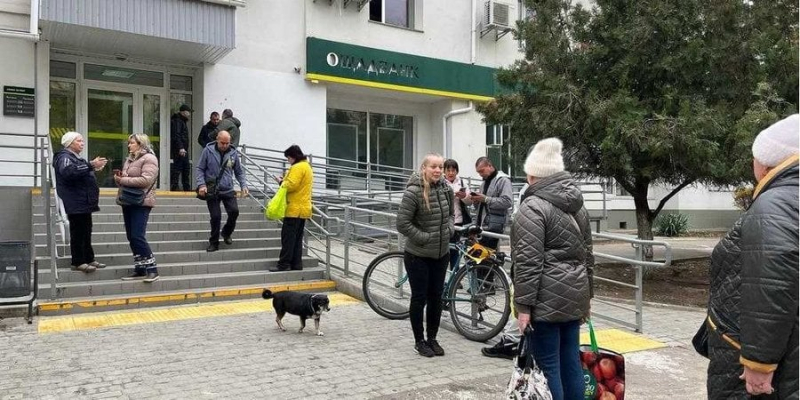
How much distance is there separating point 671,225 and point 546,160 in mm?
18246

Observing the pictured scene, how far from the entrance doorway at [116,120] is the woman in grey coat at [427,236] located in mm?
9104

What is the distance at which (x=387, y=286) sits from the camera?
7.03 metres

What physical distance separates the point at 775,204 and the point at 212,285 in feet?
22.2

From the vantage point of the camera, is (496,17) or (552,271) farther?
(496,17)

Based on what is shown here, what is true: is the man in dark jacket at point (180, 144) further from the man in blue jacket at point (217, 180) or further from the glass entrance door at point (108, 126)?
the man in blue jacket at point (217, 180)

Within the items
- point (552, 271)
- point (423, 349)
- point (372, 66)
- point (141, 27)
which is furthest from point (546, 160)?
point (372, 66)

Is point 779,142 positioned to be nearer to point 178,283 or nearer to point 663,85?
point 178,283

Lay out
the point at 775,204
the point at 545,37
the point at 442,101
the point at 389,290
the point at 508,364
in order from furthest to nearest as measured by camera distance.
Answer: the point at 442,101 → the point at 545,37 → the point at 389,290 → the point at 508,364 → the point at 775,204

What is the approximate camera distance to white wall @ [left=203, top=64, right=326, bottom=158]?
41.8ft

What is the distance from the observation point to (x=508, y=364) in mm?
5098

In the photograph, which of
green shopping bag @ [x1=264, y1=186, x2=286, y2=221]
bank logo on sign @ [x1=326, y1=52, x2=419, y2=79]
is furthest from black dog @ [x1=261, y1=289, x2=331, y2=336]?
bank logo on sign @ [x1=326, y1=52, x2=419, y2=79]

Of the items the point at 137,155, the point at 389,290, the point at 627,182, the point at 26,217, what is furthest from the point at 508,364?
the point at 26,217

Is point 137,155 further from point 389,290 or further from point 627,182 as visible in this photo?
point 627,182

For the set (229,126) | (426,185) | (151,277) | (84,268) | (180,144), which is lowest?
(151,277)
